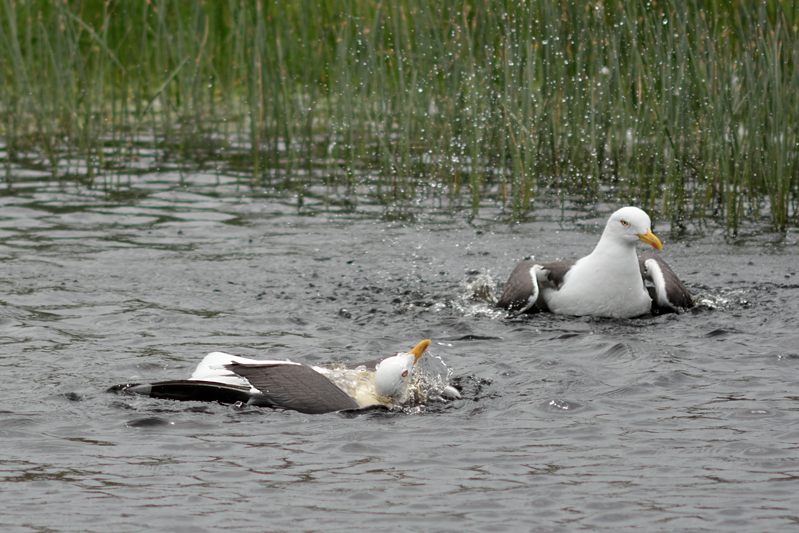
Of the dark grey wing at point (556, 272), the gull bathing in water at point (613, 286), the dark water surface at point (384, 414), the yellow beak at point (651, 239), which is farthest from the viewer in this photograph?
the dark grey wing at point (556, 272)

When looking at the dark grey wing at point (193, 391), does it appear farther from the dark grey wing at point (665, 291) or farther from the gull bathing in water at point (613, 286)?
the dark grey wing at point (665, 291)

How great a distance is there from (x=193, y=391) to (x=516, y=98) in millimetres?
5995

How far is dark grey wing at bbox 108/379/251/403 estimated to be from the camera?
705 centimetres

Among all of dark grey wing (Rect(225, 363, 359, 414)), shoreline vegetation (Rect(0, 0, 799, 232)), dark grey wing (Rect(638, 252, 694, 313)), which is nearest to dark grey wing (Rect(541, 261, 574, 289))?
dark grey wing (Rect(638, 252, 694, 313))

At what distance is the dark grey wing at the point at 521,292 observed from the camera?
9.84 meters

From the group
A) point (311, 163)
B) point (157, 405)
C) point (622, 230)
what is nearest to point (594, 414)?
point (157, 405)

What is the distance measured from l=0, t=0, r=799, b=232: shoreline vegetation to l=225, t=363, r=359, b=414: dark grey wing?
5.38 m

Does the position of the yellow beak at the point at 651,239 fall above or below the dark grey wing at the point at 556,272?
above

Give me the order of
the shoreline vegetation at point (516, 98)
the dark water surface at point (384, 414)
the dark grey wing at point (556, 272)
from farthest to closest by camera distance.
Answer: the shoreline vegetation at point (516, 98)
the dark grey wing at point (556, 272)
the dark water surface at point (384, 414)

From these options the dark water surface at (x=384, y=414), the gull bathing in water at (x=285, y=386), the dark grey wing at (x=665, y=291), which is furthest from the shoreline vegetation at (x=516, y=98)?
the gull bathing in water at (x=285, y=386)

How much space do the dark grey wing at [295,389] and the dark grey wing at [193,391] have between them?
0.11 m

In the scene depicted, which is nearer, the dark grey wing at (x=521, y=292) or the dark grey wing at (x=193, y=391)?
the dark grey wing at (x=193, y=391)

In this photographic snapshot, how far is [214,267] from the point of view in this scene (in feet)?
37.1

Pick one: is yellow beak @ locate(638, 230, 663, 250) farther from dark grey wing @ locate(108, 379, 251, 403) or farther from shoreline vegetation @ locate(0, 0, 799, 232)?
dark grey wing @ locate(108, 379, 251, 403)
